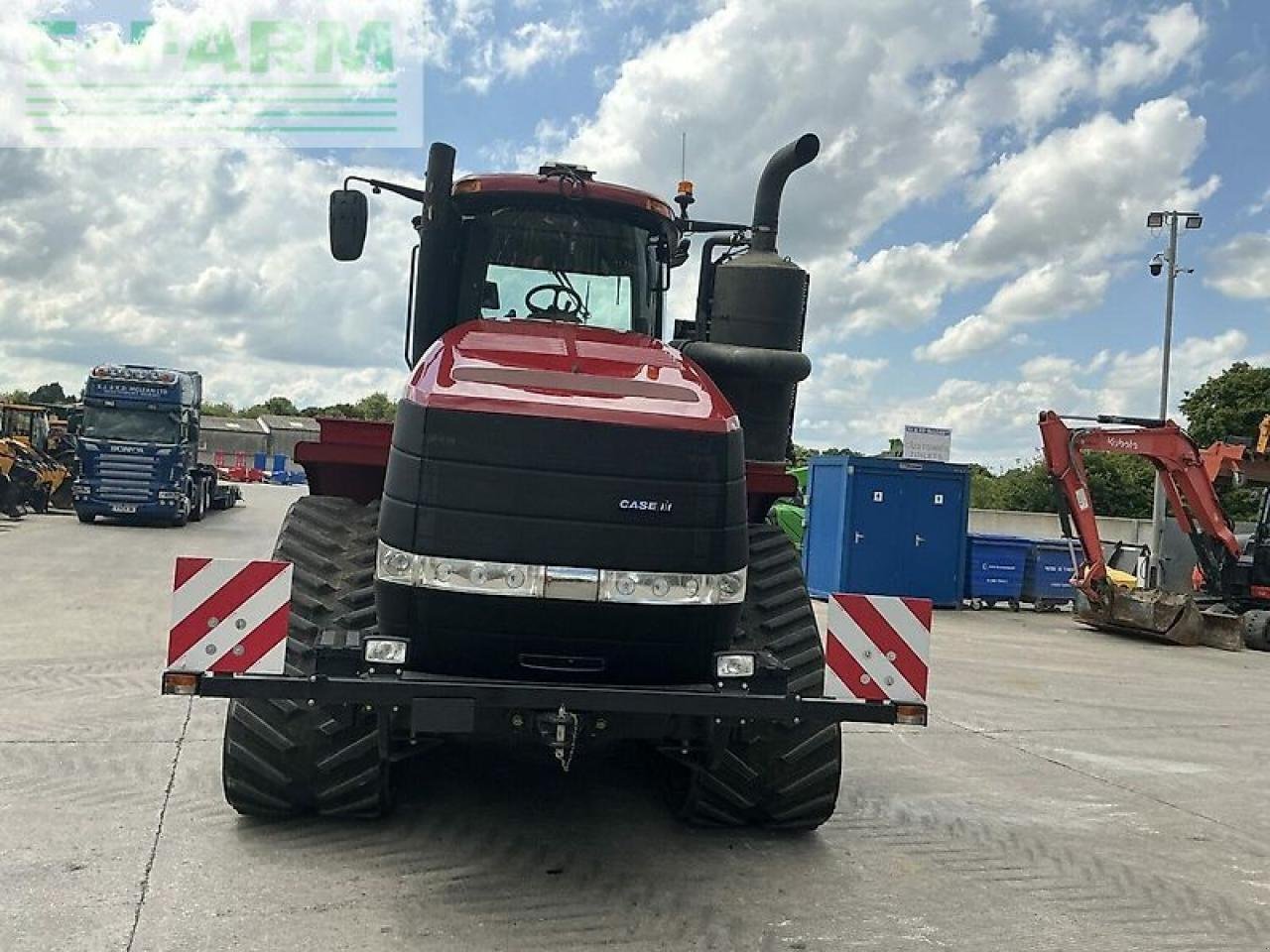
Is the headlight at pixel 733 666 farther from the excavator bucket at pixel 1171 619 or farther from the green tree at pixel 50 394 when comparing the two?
the green tree at pixel 50 394

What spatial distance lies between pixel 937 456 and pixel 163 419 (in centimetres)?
1546

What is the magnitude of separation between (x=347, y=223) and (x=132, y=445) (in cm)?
1957

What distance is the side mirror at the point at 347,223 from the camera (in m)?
5.77

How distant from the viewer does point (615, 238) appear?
19.6ft

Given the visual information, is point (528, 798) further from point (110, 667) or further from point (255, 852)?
point (110, 667)

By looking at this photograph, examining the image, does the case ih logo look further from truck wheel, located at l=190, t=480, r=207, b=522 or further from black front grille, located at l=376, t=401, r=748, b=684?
truck wheel, located at l=190, t=480, r=207, b=522

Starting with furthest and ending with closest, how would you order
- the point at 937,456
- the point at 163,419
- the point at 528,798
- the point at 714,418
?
the point at 163,419 < the point at 937,456 < the point at 528,798 < the point at 714,418

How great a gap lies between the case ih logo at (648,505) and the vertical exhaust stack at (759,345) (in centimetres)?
139

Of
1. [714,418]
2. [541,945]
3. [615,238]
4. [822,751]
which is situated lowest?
[541,945]

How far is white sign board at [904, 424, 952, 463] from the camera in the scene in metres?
19.4

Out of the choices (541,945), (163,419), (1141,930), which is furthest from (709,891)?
(163,419)

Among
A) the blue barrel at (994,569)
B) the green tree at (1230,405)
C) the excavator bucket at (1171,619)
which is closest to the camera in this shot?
the excavator bucket at (1171,619)

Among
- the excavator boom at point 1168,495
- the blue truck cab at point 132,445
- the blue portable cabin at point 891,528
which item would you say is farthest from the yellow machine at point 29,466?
the excavator boom at point 1168,495

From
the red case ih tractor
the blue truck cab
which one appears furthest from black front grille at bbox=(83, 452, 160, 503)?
→ the red case ih tractor
